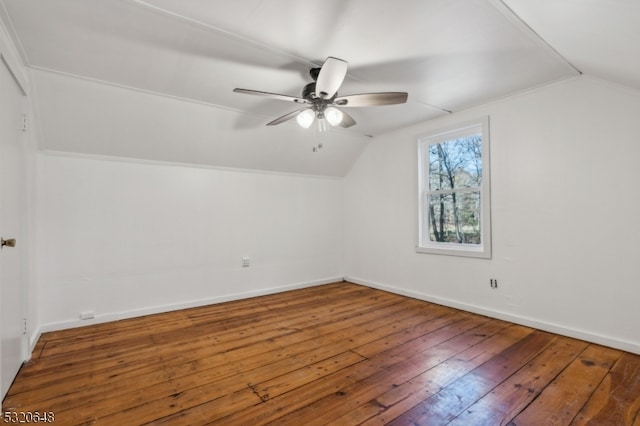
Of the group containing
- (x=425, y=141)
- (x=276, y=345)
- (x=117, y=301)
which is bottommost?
(x=276, y=345)

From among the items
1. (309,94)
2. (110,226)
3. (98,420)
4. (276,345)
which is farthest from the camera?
(110,226)

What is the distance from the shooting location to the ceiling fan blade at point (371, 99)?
2344mm

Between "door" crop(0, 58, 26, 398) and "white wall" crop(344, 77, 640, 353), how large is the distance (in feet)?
13.2

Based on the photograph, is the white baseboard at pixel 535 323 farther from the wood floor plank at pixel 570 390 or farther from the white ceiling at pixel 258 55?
the white ceiling at pixel 258 55

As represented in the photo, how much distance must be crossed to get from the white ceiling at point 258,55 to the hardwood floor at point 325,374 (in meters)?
Result: 2.05

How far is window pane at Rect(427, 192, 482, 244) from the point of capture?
365cm

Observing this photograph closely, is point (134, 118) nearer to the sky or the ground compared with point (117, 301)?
nearer to the sky

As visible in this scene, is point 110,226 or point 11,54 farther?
point 110,226

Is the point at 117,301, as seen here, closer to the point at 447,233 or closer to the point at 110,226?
the point at 110,226

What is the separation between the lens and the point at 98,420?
1.67 meters

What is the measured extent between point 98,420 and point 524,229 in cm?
380

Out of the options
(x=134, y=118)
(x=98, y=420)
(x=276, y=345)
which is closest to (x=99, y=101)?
(x=134, y=118)

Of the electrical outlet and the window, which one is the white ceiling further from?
the electrical outlet

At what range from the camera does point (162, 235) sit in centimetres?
362
